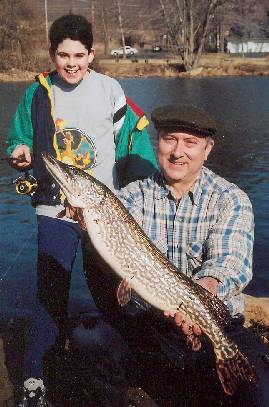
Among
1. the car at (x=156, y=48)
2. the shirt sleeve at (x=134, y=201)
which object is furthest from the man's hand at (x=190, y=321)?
the car at (x=156, y=48)

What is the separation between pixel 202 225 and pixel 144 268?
56cm

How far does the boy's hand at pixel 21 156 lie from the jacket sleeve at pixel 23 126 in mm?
103

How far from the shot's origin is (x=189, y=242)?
3602 millimetres

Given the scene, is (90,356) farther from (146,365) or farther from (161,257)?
(161,257)

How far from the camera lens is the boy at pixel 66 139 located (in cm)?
414

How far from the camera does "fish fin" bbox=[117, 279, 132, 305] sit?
10.8ft

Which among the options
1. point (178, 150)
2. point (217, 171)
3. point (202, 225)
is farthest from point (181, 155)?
point (217, 171)

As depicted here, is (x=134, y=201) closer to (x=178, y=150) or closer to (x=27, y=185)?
(x=178, y=150)

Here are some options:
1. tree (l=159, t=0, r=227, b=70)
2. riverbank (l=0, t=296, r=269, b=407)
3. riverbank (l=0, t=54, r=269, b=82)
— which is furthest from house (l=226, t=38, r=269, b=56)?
riverbank (l=0, t=296, r=269, b=407)

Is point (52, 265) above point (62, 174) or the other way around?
the other way around

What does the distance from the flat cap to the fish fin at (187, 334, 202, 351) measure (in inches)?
52.8

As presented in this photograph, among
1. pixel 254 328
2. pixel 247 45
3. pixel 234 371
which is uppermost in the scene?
pixel 247 45

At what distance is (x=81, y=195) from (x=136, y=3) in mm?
104852

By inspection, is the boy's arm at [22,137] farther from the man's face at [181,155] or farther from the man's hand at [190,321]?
the man's hand at [190,321]
